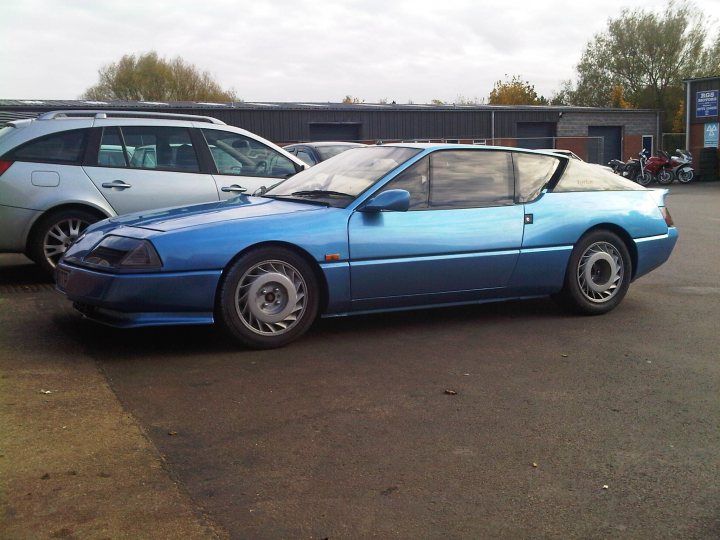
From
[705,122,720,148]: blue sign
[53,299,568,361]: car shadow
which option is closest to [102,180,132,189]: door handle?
[53,299,568,361]: car shadow

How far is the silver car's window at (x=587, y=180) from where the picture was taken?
6641mm

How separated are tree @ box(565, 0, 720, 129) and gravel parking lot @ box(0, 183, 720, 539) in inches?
2017

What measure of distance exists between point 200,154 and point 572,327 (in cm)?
428

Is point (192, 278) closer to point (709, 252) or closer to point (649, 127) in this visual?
point (709, 252)

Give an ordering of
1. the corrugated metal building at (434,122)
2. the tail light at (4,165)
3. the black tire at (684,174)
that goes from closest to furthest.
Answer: the tail light at (4,165) → the black tire at (684,174) → the corrugated metal building at (434,122)

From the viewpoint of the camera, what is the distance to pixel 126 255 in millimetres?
5172

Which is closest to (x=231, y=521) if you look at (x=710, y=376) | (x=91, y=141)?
(x=710, y=376)

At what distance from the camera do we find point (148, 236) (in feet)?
17.1

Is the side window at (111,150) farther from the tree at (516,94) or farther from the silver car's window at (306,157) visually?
the tree at (516,94)

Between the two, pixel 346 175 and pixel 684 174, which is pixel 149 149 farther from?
pixel 684 174

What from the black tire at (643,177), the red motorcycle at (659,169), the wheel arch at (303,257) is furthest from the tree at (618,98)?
the wheel arch at (303,257)

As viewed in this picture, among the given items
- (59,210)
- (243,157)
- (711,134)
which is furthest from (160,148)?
(711,134)

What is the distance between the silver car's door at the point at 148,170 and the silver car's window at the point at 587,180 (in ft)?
11.7

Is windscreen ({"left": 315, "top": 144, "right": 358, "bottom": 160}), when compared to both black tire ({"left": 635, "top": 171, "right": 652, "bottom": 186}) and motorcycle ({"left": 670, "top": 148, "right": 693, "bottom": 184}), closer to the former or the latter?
black tire ({"left": 635, "top": 171, "right": 652, "bottom": 186})
